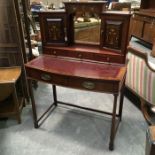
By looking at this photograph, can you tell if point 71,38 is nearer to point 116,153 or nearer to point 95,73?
point 95,73

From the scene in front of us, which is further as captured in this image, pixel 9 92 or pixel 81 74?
pixel 9 92

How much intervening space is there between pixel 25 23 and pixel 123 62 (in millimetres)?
1340

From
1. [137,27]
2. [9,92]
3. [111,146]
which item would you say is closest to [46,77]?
[9,92]

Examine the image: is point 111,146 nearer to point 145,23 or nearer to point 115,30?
point 115,30

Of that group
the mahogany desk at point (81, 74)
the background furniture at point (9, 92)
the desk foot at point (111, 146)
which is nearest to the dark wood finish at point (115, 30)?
the mahogany desk at point (81, 74)

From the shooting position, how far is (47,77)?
1.72 meters

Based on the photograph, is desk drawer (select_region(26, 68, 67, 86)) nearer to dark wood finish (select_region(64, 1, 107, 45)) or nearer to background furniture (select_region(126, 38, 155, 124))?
dark wood finish (select_region(64, 1, 107, 45))

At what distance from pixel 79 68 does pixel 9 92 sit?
0.85 metres

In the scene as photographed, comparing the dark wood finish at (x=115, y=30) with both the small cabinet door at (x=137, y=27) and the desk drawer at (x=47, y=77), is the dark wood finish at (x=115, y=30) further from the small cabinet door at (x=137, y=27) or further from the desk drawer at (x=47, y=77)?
the small cabinet door at (x=137, y=27)

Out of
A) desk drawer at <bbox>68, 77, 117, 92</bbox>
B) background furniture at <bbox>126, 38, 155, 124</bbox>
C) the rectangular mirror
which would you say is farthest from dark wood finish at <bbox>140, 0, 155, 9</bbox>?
desk drawer at <bbox>68, 77, 117, 92</bbox>

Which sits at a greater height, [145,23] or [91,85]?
[145,23]

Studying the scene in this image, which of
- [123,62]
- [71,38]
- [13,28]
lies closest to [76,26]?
[71,38]

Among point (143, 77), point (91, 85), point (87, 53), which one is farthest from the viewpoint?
point (143, 77)

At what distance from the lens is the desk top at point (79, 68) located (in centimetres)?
156
